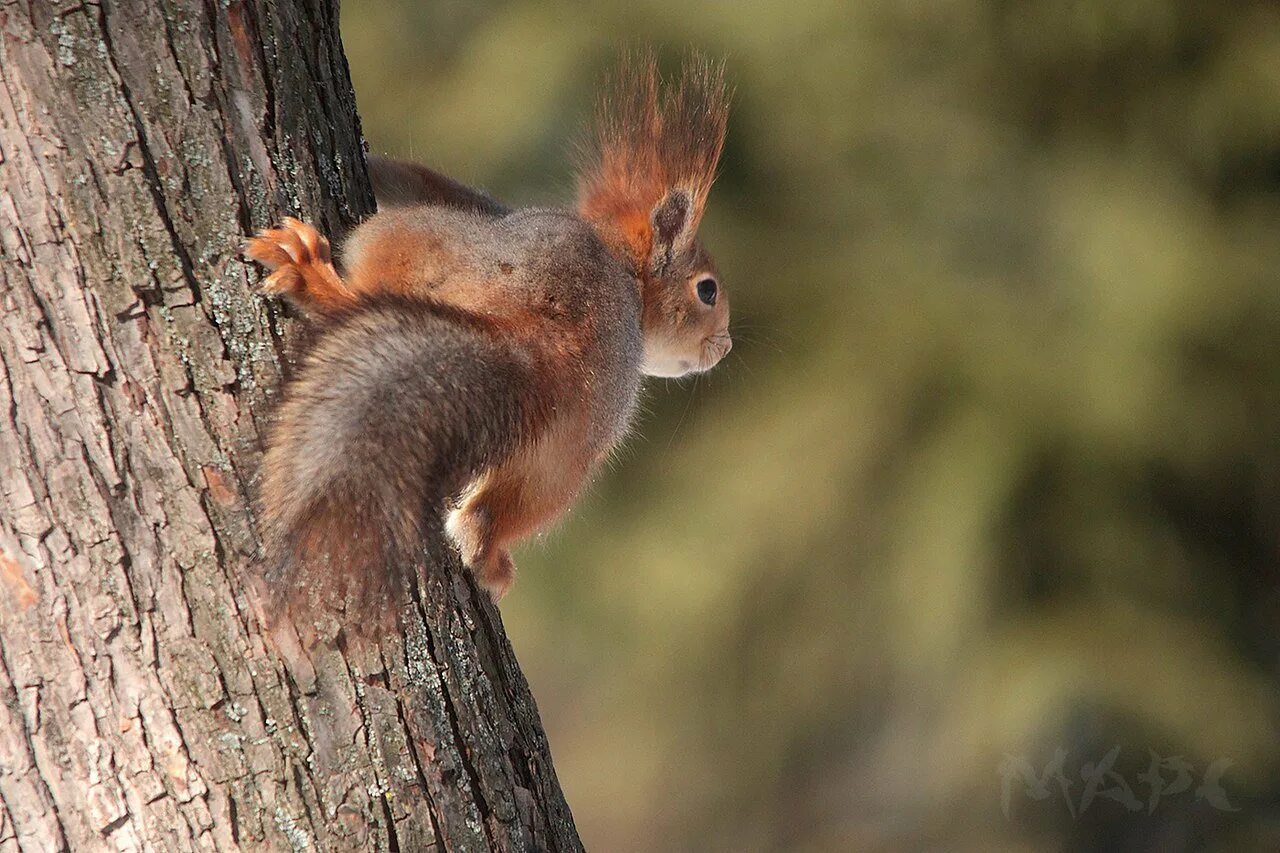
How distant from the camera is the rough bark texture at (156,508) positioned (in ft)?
3.62

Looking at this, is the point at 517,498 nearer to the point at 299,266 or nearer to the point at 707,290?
the point at 299,266

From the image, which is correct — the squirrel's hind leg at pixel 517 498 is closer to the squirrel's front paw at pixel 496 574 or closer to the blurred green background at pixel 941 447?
the squirrel's front paw at pixel 496 574

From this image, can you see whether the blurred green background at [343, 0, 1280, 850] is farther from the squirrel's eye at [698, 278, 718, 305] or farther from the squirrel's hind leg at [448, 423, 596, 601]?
the squirrel's hind leg at [448, 423, 596, 601]

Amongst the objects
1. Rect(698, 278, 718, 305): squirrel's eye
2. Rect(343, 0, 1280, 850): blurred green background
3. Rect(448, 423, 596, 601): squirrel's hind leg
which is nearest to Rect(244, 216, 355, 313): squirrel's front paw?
Rect(448, 423, 596, 601): squirrel's hind leg

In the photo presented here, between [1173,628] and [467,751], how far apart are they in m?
2.72

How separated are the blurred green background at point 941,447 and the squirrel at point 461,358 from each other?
1393 mm

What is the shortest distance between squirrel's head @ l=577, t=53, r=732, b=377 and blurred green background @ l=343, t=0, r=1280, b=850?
1324 mm

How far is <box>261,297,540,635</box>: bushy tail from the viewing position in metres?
1.12

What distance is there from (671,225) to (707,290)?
0.25 meters

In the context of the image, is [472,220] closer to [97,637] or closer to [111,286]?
[111,286]

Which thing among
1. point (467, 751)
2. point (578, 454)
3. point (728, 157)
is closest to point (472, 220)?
point (578, 454)

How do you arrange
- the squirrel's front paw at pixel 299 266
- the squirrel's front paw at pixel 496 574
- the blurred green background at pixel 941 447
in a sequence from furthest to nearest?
the blurred green background at pixel 941 447
the squirrel's front paw at pixel 496 574
the squirrel's front paw at pixel 299 266

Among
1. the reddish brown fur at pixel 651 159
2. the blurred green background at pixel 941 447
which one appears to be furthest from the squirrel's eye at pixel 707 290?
the blurred green background at pixel 941 447

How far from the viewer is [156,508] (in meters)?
1.13
